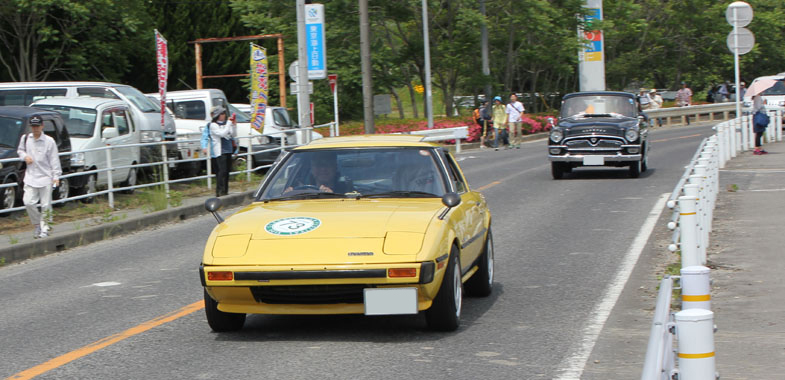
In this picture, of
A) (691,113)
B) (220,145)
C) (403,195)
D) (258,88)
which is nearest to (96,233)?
(220,145)

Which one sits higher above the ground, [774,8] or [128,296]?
[774,8]

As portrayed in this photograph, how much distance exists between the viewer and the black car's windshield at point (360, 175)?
26.4ft

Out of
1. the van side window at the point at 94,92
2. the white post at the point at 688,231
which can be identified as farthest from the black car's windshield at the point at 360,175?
the van side window at the point at 94,92

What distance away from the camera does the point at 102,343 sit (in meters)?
7.20

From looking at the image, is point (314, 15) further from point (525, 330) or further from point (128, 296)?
point (525, 330)

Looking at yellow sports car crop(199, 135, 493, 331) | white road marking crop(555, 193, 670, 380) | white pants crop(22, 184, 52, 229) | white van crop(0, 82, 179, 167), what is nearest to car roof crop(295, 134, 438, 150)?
yellow sports car crop(199, 135, 493, 331)

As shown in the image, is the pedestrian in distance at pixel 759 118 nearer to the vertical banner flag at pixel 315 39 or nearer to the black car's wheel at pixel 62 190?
the vertical banner flag at pixel 315 39

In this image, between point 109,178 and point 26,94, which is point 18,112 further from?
point 26,94

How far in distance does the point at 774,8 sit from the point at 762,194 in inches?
1994

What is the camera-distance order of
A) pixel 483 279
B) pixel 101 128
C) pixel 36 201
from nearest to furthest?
pixel 483 279 → pixel 36 201 → pixel 101 128

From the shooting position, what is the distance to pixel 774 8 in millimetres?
62812

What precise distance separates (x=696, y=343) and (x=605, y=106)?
18.7 meters

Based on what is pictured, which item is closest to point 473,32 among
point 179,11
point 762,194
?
point 179,11

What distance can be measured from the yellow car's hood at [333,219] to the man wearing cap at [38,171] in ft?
23.1
